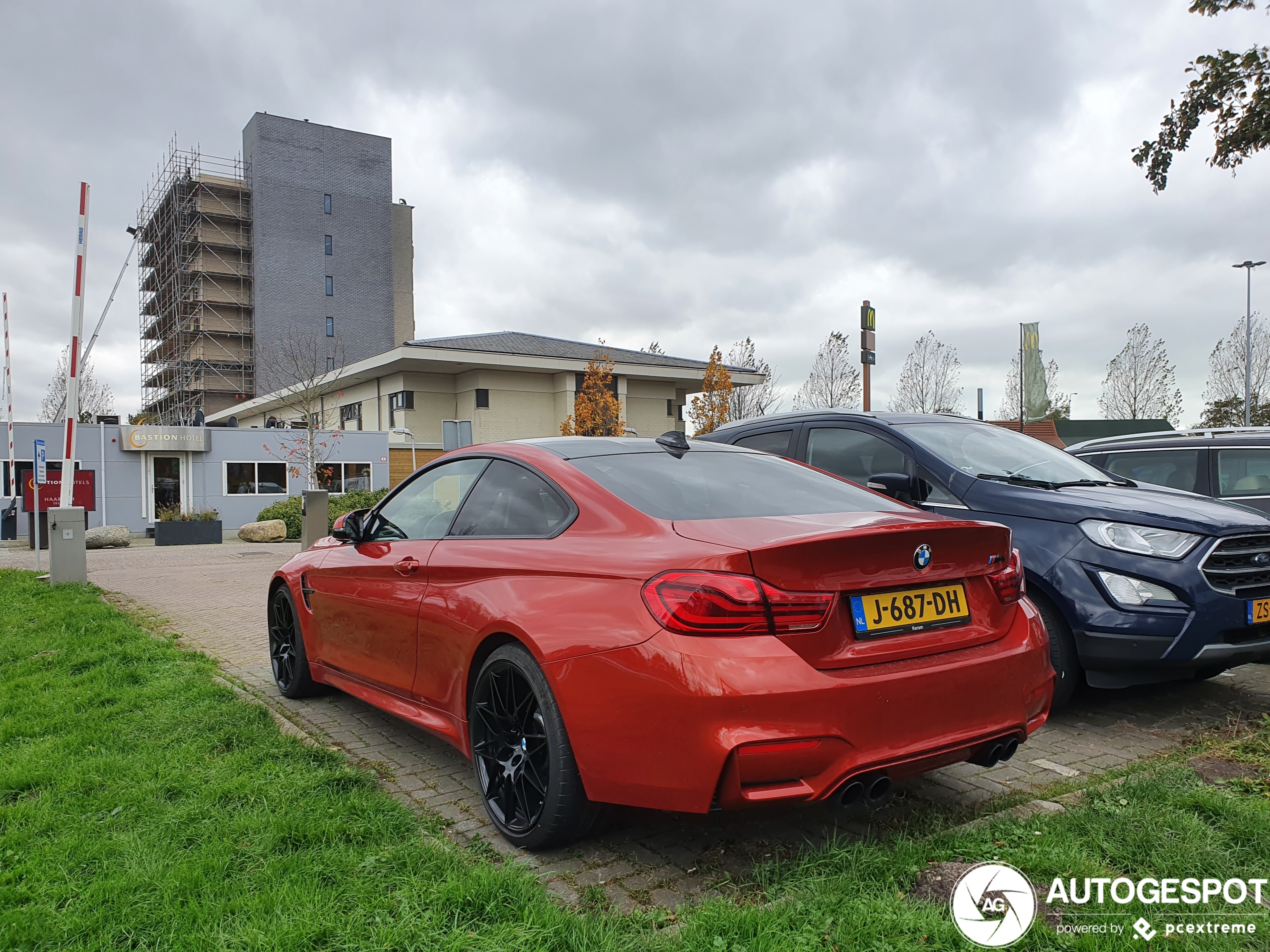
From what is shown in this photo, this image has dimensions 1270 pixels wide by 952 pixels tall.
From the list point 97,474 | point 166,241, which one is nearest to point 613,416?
point 97,474

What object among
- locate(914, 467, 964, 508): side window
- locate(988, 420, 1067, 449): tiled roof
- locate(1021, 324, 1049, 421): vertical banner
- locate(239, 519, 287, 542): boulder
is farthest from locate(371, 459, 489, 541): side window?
locate(988, 420, 1067, 449): tiled roof

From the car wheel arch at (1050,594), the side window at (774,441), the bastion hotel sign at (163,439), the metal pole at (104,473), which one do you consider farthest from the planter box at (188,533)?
the car wheel arch at (1050,594)

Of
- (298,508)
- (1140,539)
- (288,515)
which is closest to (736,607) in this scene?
(1140,539)

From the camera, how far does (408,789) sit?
371 cm

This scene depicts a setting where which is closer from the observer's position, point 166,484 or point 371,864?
point 371,864

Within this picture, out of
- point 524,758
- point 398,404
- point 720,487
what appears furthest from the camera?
point 398,404

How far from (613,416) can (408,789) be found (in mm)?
31262

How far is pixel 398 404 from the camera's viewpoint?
115 ft

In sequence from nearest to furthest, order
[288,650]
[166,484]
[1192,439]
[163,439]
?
[288,650] → [1192,439] → [163,439] → [166,484]

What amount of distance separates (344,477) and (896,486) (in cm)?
3034

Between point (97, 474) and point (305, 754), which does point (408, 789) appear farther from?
point (97, 474)

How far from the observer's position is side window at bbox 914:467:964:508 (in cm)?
501

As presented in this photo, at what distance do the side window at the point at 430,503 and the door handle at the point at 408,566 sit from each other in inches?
5.5

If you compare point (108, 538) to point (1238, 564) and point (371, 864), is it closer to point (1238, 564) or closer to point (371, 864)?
point (371, 864)
